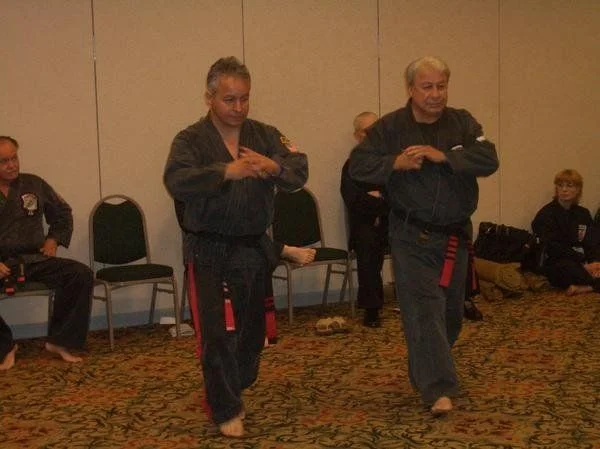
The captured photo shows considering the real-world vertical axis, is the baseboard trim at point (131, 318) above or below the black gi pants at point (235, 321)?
below

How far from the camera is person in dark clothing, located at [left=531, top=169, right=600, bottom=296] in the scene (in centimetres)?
738

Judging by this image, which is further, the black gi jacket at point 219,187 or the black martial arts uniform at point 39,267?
the black martial arts uniform at point 39,267

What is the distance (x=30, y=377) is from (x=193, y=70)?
2.77m

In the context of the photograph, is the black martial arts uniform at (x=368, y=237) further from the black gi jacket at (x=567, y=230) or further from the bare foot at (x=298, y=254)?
the bare foot at (x=298, y=254)

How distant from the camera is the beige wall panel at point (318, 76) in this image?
6859mm

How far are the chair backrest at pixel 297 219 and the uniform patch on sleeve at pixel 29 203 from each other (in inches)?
70.6

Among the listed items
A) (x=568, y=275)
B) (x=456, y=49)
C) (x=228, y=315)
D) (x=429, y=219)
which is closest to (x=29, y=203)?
(x=228, y=315)

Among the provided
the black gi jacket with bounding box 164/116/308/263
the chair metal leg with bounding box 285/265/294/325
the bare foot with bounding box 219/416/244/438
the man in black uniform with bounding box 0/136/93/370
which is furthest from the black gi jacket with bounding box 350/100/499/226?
the man in black uniform with bounding box 0/136/93/370

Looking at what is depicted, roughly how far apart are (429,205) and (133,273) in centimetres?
254

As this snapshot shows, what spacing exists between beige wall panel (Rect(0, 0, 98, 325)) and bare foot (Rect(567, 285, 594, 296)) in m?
3.99

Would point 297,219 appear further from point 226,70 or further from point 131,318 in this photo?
point 226,70

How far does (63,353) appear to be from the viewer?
533cm

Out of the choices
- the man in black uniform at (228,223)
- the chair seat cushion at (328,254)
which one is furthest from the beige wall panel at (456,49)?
the man in black uniform at (228,223)

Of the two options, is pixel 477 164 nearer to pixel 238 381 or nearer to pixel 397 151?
pixel 397 151
